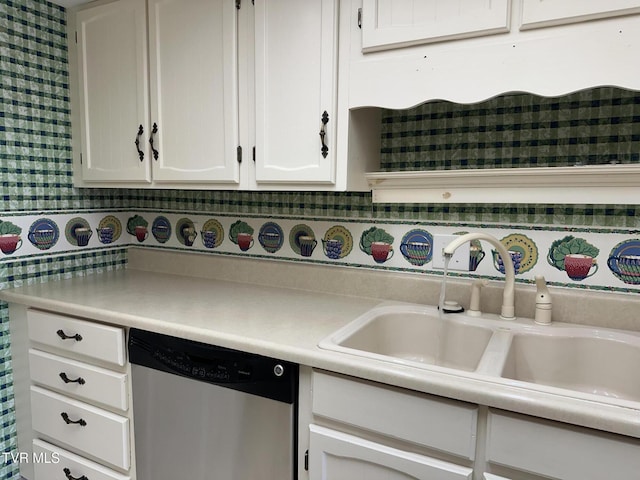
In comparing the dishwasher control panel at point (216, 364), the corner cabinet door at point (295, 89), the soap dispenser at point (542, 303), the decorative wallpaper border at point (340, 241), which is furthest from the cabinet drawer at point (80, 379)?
the soap dispenser at point (542, 303)

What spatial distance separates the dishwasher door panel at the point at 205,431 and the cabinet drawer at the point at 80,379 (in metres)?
0.06

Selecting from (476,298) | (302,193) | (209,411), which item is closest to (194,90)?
(302,193)

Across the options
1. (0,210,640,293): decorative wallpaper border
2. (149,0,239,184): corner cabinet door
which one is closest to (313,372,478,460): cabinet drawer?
(0,210,640,293): decorative wallpaper border

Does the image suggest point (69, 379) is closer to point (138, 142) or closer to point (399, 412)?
point (138, 142)

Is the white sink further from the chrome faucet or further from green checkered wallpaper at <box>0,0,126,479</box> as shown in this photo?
green checkered wallpaper at <box>0,0,126,479</box>

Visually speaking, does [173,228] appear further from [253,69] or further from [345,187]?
[345,187]

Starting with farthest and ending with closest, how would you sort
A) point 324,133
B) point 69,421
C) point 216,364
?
point 69,421, point 324,133, point 216,364

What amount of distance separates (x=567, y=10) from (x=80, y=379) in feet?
6.13

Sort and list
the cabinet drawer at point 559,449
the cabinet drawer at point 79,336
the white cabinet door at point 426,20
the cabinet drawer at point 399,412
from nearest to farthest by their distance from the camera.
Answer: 1. the cabinet drawer at point 559,449
2. the cabinet drawer at point 399,412
3. the white cabinet door at point 426,20
4. the cabinet drawer at point 79,336

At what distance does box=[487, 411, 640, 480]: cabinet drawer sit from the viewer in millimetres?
825

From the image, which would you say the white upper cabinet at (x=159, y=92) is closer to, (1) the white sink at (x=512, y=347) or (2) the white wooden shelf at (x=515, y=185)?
(2) the white wooden shelf at (x=515, y=185)

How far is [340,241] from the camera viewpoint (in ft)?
5.67

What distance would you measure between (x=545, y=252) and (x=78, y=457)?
5.98ft

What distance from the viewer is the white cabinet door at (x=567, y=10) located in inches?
39.1
